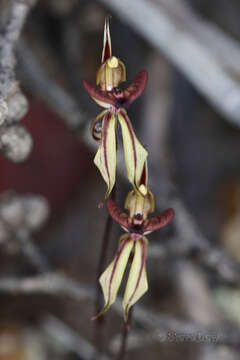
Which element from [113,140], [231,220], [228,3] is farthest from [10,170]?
[113,140]

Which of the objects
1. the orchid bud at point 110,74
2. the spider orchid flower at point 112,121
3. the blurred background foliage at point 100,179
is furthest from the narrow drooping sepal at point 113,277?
the blurred background foliage at point 100,179

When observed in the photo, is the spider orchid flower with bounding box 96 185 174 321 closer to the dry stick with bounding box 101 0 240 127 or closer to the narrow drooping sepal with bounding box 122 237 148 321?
the narrow drooping sepal with bounding box 122 237 148 321

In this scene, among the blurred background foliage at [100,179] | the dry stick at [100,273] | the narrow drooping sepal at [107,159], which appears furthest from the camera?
the blurred background foliage at [100,179]

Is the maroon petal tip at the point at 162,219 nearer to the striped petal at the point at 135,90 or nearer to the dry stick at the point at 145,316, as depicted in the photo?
the striped petal at the point at 135,90

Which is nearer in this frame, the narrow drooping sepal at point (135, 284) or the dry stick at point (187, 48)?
the narrow drooping sepal at point (135, 284)

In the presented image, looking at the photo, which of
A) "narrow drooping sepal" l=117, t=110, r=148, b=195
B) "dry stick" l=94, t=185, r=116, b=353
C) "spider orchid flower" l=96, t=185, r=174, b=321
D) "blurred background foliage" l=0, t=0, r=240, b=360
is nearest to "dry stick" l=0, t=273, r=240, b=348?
"dry stick" l=94, t=185, r=116, b=353

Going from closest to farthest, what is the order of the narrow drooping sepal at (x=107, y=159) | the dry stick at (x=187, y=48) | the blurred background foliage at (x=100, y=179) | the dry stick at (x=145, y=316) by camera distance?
the narrow drooping sepal at (x=107, y=159), the dry stick at (x=145, y=316), the dry stick at (x=187, y=48), the blurred background foliage at (x=100, y=179)

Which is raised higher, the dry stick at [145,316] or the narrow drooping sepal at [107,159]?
the narrow drooping sepal at [107,159]
